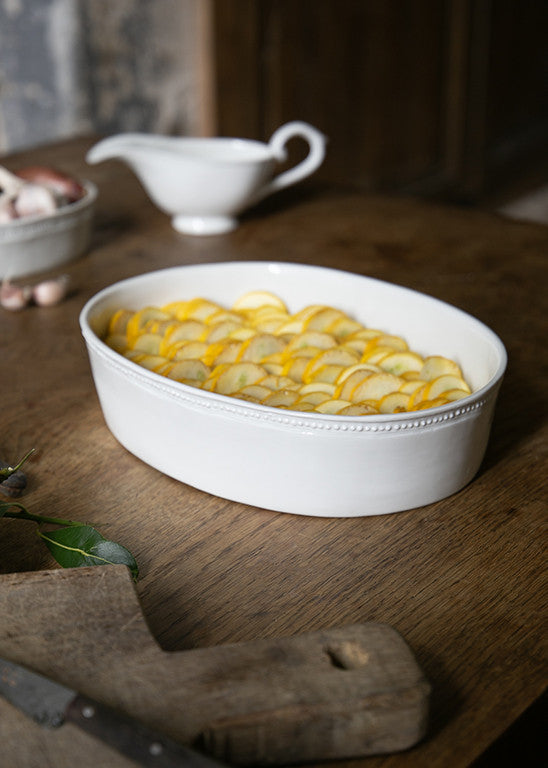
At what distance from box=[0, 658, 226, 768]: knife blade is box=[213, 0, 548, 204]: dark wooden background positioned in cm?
226

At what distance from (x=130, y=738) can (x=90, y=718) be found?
24 mm

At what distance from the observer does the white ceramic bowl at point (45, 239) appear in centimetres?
104

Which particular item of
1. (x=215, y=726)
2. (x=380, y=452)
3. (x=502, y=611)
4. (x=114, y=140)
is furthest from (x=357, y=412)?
(x=114, y=140)

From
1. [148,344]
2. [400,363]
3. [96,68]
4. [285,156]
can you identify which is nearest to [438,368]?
[400,363]

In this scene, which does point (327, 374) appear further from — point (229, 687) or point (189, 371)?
point (229, 687)

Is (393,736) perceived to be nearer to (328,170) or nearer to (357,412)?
(357,412)

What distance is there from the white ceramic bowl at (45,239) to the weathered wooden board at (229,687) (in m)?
0.65

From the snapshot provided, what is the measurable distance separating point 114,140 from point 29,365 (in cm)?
49

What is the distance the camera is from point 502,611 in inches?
21.2

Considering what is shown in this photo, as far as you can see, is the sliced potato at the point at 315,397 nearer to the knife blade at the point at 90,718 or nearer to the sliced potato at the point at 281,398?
the sliced potato at the point at 281,398

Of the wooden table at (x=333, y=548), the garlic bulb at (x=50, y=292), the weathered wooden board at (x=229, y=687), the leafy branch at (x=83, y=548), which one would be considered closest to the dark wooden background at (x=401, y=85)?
the garlic bulb at (x=50, y=292)

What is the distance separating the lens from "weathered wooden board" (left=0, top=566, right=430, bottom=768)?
1.37 ft

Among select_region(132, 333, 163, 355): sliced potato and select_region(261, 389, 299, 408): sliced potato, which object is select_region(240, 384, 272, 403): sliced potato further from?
select_region(132, 333, 163, 355): sliced potato

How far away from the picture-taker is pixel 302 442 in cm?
58
